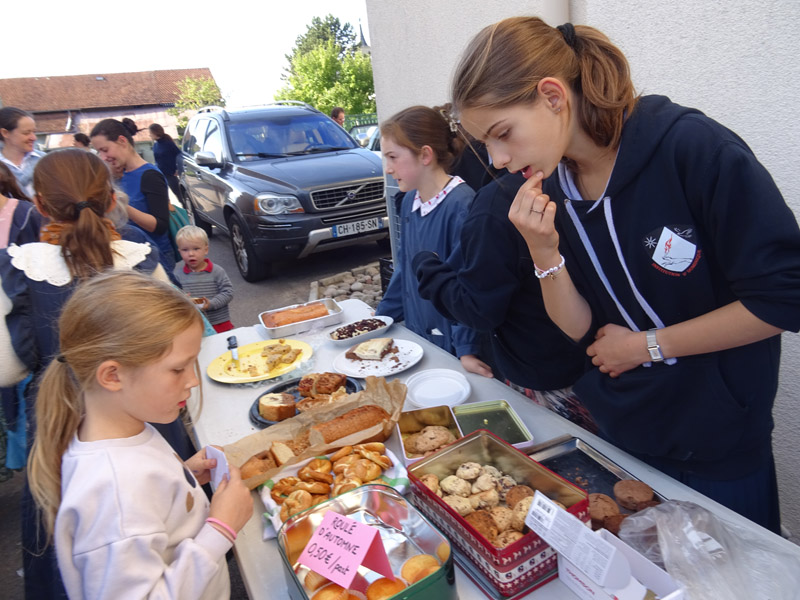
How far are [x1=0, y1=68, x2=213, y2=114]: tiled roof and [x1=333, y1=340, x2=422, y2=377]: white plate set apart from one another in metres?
45.1

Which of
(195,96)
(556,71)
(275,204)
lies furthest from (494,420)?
(195,96)

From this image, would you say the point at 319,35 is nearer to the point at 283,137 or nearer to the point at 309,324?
the point at 283,137

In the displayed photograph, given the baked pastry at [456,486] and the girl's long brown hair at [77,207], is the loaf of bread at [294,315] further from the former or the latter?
the baked pastry at [456,486]

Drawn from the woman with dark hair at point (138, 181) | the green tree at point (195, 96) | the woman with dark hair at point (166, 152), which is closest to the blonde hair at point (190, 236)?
the woman with dark hair at point (138, 181)

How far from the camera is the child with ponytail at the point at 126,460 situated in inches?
40.7

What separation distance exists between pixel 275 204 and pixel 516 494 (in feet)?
19.3

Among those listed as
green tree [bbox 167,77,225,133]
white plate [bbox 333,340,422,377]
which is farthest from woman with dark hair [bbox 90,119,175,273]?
green tree [bbox 167,77,225,133]

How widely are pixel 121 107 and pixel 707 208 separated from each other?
47.1 metres

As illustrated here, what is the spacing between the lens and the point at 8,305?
2.05 meters

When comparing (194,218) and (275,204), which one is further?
(194,218)

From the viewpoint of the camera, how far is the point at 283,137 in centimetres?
742

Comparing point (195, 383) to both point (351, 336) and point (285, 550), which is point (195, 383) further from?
point (351, 336)

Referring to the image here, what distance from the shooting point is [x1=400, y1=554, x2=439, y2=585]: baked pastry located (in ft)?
3.32

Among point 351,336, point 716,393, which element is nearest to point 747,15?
point 716,393
